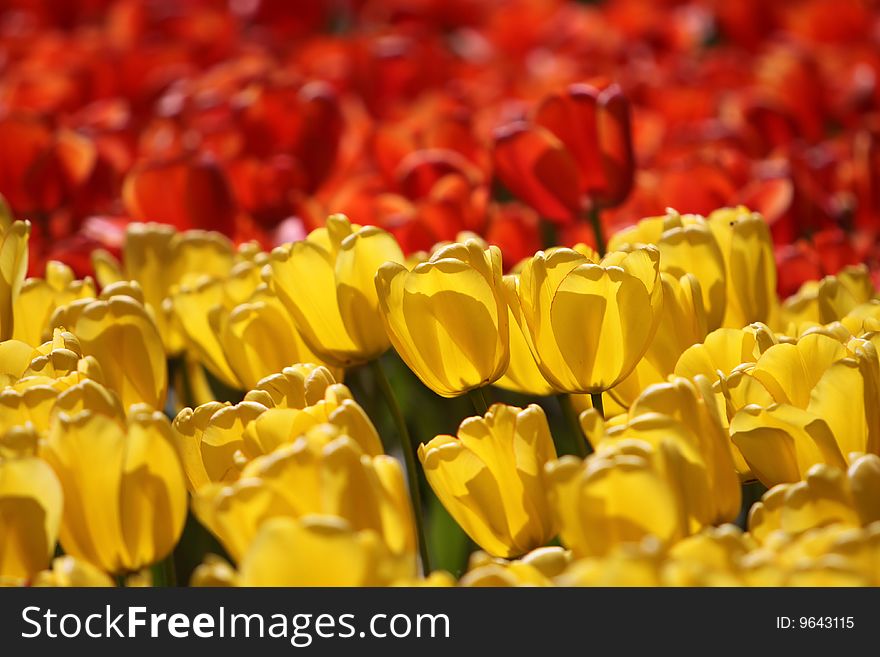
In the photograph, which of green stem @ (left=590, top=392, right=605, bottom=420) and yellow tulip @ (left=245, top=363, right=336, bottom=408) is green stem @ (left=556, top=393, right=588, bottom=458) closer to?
green stem @ (left=590, top=392, right=605, bottom=420)

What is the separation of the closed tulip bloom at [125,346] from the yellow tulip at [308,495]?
233mm

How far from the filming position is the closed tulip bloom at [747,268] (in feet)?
2.71

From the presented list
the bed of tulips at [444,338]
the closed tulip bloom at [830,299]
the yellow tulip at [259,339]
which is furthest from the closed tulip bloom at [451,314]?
the closed tulip bloom at [830,299]

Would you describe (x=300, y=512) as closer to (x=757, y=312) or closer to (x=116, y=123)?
(x=757, y=312)

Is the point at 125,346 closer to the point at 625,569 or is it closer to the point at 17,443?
the point at 17,443

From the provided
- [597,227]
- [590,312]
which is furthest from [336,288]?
[597,227]

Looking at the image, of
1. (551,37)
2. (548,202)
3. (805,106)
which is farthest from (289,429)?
(551,37)

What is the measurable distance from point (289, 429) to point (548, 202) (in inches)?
21.9

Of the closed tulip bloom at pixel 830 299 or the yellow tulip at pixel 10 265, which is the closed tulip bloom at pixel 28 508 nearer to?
the yellow tulip at pixel 10 265

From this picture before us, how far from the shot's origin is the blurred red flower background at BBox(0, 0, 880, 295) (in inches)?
43.2

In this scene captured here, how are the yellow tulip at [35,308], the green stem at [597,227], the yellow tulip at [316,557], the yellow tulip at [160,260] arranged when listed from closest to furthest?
1. the yellow tulip at [316,557]
2. the yellow tulip at [35,308]
3. the yellow tulip at [160,260]
4. the green stem at [597,227]
